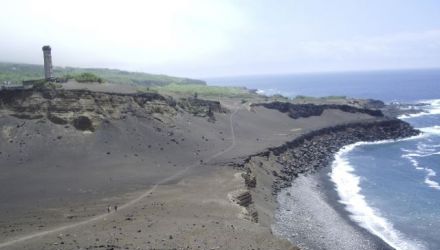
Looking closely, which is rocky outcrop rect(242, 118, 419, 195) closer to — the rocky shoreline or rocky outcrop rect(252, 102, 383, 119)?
the rocky shoreline

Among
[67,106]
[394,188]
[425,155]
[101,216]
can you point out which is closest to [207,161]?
[67,106]

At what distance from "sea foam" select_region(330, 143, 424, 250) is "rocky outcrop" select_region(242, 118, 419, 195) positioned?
3.71 m

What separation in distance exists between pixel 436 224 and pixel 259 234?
62.7 ft

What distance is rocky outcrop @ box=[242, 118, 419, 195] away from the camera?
5853 cm

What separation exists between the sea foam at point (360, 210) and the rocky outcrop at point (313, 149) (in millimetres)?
3706

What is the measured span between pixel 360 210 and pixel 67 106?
3607cm

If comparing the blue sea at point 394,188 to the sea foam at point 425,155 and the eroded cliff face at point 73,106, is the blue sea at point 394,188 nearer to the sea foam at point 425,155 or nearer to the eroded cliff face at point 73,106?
the sea foam at point 425,155

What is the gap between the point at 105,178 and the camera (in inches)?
1881

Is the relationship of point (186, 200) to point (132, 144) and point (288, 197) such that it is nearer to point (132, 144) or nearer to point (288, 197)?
point (288, 197)

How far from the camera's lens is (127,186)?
45312 mm

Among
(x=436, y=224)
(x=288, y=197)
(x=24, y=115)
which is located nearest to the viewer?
(x=436, y=224)

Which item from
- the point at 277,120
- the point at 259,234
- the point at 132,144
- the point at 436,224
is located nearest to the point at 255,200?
the point at 259,234

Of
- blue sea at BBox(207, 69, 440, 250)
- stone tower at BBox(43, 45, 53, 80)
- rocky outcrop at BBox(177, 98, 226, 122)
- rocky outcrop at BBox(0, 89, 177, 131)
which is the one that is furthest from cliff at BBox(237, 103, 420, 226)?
stone tower at BBox(43, 45, 53, 80)

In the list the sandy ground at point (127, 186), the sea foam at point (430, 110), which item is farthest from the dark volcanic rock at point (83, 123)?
the sea foam at point (430, 110)
